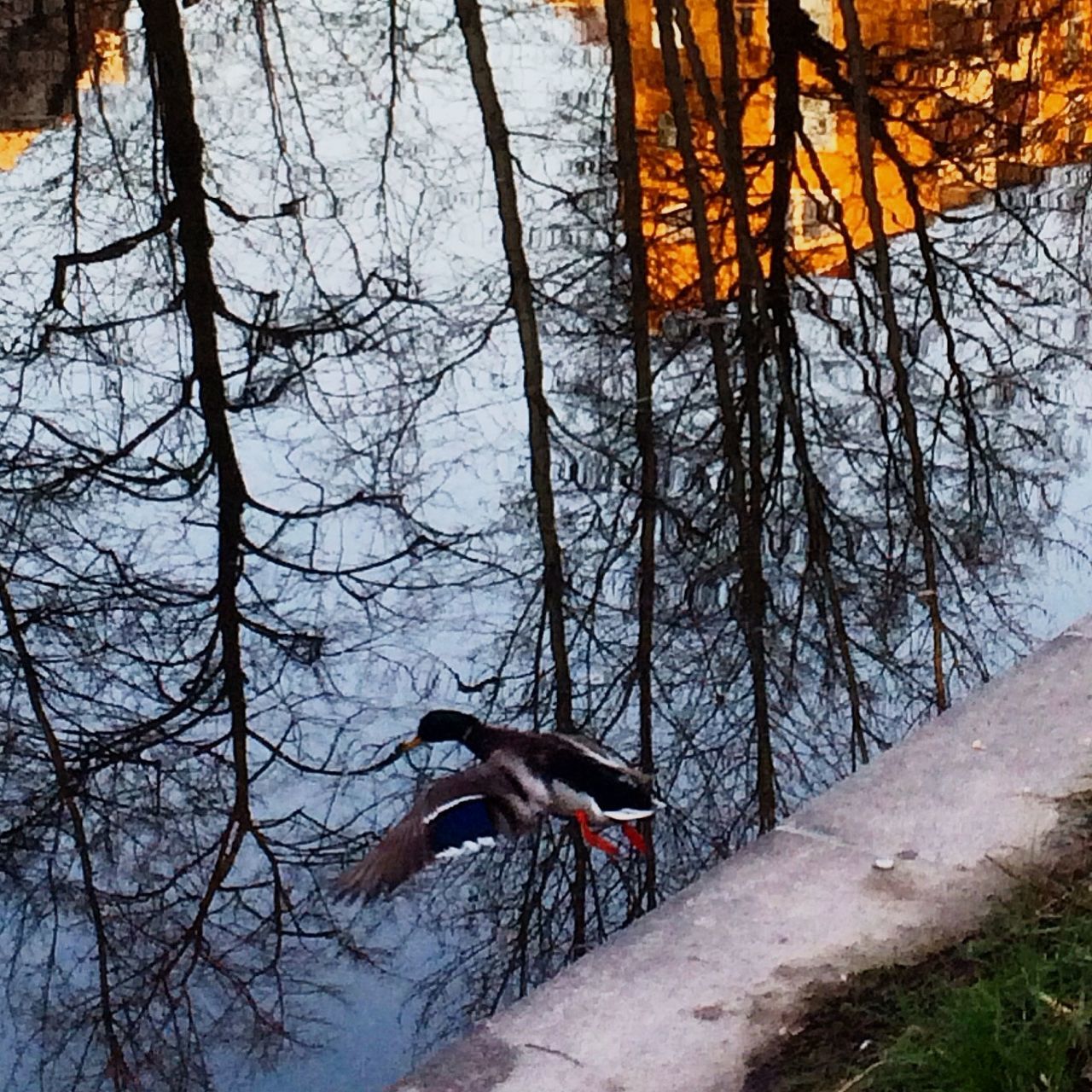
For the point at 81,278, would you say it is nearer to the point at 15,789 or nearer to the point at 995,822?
the point at 15,789

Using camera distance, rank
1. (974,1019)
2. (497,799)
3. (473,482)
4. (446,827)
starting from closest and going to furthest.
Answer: (974,1019) → (446,827) → (497,799) → (473,482)

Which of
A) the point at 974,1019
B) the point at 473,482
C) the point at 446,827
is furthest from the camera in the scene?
the point at 473,482

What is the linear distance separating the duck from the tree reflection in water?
0.07 m

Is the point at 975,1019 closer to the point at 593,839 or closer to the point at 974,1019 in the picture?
the point at 974,1019

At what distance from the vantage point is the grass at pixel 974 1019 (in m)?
2.22

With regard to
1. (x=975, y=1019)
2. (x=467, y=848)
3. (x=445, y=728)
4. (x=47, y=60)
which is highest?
(x=47, y=60)

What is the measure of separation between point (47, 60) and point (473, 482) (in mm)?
7776

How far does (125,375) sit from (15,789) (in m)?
2.63

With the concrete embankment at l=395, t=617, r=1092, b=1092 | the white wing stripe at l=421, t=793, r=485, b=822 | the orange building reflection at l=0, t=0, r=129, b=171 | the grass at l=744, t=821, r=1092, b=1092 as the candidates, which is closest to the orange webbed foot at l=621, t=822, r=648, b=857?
the white wing stripe at l=421, t=793, r=485, b=822

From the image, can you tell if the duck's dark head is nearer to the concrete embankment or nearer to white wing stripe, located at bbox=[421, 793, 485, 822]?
white wing stripe, located at bbox=[421, 793, 485, 822]

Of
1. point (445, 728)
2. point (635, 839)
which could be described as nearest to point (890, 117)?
point (445, 728)

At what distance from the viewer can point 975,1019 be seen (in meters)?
2.27

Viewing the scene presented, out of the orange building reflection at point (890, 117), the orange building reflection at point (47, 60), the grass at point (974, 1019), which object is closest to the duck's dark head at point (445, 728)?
the grass at point (974, 1019)

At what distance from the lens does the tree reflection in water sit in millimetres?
3514
